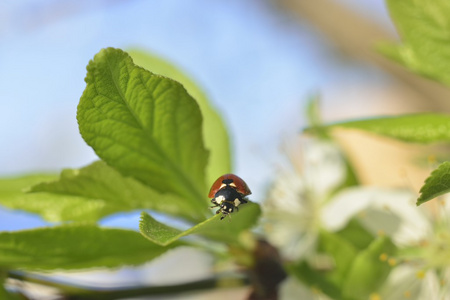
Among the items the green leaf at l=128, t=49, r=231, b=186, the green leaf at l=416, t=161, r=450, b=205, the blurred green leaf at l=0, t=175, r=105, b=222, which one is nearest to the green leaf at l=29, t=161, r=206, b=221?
the blurred green leaf at l=0, t=175, r=105, b=222

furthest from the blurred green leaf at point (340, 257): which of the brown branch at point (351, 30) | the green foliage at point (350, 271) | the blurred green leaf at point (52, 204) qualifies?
the brown branch at point (351, 30)

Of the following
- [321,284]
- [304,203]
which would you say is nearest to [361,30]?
[304,203]

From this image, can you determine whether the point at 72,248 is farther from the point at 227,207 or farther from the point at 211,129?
the point at 211,129

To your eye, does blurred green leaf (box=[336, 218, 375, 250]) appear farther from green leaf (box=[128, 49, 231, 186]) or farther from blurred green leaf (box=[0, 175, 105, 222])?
blurred green leaf (box=[0, 175, 105, 222])

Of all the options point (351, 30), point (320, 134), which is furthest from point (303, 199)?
point (351, 30)

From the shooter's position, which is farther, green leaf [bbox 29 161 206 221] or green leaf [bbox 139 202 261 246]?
green leaf [bbox 29 161 206 221]

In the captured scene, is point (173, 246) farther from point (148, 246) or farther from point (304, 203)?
point (304, 203)
